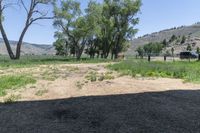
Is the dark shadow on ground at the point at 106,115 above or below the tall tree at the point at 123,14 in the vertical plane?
below

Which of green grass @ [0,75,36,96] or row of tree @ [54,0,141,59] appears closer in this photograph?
green grass @ [0,75,36,96]

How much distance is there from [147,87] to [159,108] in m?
4.89

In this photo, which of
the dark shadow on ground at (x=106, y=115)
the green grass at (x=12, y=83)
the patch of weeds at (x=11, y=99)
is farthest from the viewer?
the green grass at (x=12, y=83)

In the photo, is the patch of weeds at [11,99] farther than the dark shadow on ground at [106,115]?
Yes

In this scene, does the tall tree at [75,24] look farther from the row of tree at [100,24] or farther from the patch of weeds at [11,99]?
the patch of weeds at [11,99]

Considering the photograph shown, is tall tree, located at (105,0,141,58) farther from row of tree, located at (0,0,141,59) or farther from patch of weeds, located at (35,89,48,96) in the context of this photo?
patch of weeds, located at (35,89,48,96)

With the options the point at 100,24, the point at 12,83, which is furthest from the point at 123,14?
the point at 12,83

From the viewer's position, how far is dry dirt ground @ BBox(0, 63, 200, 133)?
1018 cm

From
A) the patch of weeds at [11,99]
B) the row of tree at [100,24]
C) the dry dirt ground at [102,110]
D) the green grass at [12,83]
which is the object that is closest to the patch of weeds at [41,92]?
the dry dirt ground at [102,110]

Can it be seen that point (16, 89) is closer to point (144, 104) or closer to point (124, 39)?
point (144, 104)

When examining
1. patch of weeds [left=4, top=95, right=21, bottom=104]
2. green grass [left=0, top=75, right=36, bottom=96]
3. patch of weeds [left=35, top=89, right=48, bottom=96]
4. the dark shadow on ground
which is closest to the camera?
the dark shadow on ground

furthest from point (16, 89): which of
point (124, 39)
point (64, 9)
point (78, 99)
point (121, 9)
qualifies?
point (124, 39)

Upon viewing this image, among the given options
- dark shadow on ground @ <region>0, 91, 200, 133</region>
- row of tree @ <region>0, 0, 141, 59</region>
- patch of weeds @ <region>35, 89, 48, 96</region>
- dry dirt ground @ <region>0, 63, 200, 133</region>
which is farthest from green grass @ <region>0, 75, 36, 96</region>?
row of tree @ <region>0, 0, 141, 59</region>

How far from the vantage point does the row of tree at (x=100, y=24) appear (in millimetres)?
69000
